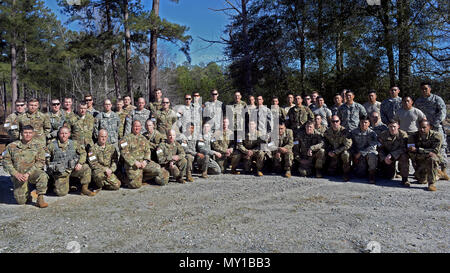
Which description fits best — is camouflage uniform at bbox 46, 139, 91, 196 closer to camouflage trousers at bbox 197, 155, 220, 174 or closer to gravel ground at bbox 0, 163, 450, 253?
gravel ground at bbox 0, 163, 450, 253

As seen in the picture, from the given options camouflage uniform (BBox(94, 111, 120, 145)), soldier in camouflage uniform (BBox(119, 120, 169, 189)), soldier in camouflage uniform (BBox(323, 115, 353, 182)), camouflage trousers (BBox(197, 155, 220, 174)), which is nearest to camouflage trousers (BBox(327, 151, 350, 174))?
soldier in camouflage uniform (BBox(323, 115, 353, 182))

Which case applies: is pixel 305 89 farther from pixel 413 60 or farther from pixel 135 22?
pixel 135 22

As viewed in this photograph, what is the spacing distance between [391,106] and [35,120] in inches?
314

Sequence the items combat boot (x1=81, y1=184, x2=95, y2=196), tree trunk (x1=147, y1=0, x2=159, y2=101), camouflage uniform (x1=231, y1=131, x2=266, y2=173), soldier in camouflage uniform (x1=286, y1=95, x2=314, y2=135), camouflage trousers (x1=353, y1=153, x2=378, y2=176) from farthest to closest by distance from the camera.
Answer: tree trunk (x1=147, y1=0, x2=159, y2=101) < soldier in camouflage uniform (x1=286, y1=95, x2=314, y2=135) < camouflage uniform (x1=231, y1=131, x2=266, y2=173) < camouflage trousers (x1=353, y1=153, x2=378, y2=176) < combat boot (x1=81, y1=184, x2=95, y2=196)

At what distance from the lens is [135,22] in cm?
1113

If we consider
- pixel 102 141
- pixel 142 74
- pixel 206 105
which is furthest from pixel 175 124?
pixel 142 74

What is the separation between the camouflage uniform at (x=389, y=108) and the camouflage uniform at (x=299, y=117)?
5.52 ft

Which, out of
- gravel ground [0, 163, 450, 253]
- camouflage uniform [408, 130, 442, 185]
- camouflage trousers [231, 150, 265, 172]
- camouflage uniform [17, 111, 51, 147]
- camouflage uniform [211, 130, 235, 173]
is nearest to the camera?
gravel ground [0, 163, 450, 253]

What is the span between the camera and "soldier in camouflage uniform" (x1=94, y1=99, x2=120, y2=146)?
6852 mm

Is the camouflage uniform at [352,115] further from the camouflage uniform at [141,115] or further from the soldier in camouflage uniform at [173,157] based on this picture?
the camouflage uniform at [141,115]

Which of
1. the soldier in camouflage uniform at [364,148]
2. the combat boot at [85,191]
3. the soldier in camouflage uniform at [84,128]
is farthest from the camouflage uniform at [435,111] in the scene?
the soldier in camouflage uniform at [84,128]

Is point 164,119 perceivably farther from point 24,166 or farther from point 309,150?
point 309,150

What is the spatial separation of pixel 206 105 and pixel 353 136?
3.81 meters

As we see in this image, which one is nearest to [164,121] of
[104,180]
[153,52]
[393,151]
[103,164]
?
[103,164]
